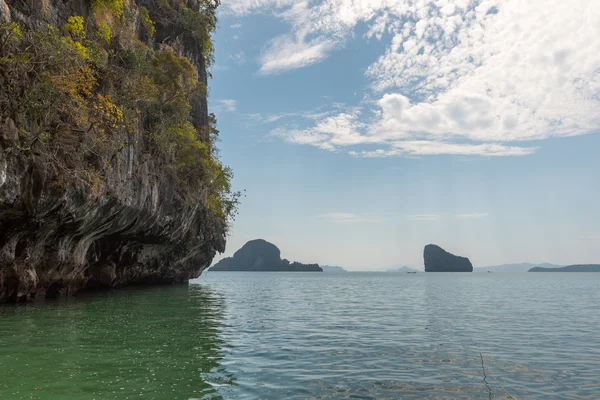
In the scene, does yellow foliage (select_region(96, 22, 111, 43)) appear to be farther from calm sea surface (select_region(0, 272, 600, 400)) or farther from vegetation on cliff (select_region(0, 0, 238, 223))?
calm sea surface (select_region(0, 272, 600, 400))

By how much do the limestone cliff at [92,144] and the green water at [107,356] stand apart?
4398mm

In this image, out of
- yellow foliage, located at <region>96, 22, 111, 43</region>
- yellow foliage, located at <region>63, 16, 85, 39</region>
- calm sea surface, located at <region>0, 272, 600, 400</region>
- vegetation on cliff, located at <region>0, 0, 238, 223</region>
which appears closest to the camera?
calm sea surface, located at <region>0, 272, 600, 400</region>

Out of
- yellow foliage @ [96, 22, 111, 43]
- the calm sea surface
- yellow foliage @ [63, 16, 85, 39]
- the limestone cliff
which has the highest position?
yellow foliage @ [96, 22, 111, 43]

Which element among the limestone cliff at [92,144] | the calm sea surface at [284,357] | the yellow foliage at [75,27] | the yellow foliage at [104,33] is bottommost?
→ the calm sea surface at [284,357]

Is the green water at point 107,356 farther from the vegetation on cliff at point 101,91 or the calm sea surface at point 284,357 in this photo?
the vegetation on cliff at point 101,91

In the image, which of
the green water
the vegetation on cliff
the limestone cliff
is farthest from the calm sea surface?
the vegetation on cliff

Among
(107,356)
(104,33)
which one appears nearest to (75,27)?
(104,33)

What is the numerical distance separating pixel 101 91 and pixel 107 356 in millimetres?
14107

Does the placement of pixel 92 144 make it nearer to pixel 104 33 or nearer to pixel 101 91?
pixel 101 91

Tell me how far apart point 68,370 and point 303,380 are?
4.85 m

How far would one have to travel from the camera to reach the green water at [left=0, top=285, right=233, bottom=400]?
7.10 meters

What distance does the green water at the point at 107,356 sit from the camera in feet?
23.3

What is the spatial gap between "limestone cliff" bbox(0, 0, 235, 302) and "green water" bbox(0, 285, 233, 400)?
440 cm

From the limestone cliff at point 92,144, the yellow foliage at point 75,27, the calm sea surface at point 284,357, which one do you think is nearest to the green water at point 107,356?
the calm sea surface at point 284,357
